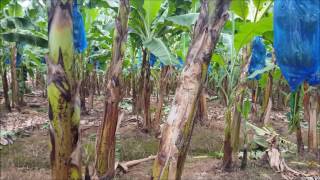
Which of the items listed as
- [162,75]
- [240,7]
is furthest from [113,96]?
[162,75]

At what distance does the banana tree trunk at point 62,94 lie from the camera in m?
1.65

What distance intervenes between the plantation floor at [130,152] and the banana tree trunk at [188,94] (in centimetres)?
74

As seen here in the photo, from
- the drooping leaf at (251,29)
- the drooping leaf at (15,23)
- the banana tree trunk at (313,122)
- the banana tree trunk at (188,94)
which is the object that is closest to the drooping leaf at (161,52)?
the drooping leaf at (251,29)

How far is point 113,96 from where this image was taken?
8.67ft

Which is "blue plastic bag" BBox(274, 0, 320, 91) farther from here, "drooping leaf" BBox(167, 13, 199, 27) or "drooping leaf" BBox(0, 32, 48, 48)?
"drooping leaf" BBox(0, 32, 48, 48)

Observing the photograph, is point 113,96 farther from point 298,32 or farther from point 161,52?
point 298,32

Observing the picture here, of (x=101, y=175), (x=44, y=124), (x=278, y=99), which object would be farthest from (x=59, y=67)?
(x=278, y=99)

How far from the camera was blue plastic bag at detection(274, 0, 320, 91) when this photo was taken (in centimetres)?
224

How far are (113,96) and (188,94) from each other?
1.00 meters

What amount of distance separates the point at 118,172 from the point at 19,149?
134 centimetres

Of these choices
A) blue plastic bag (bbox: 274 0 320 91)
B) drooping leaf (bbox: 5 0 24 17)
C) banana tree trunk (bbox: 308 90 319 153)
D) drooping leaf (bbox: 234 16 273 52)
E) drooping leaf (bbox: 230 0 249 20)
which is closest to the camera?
blue plastic bag (bbox: 274 0 320 91)

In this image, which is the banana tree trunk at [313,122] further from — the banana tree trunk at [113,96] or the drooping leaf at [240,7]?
the banana tree trunk at [113,96]

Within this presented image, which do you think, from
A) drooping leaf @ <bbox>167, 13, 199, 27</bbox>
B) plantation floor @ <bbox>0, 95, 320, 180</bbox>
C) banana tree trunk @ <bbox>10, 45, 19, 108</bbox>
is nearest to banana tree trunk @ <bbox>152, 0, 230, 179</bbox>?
plantation floor @ <bbox>0, 95, 320, 180</bbox>

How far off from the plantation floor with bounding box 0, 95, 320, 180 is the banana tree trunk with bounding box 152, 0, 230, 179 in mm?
744
